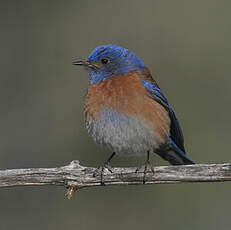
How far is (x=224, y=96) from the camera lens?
42.3 feet

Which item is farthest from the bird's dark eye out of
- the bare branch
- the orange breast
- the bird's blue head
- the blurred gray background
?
the blurred gray background

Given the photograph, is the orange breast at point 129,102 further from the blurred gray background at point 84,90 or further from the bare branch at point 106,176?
the blurred gray background at point 84,90

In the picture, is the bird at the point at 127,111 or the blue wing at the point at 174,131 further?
the blue wing at the point at 174,131

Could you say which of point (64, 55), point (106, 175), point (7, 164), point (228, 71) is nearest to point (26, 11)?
point (64, 55)

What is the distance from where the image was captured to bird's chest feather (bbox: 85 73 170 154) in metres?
9.08

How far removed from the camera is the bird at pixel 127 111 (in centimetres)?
909

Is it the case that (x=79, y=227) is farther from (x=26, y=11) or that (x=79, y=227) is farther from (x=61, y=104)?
(x=26, y=11)

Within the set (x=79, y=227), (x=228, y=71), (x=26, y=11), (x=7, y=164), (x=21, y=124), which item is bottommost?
(x=79, y=227)

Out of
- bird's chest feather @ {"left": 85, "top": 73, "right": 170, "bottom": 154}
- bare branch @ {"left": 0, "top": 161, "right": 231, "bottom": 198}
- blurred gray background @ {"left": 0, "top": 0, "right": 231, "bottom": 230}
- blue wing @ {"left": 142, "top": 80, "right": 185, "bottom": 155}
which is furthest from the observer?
blurred gray background @ {"left": 0, "top": 0, "right": 231, "bottom": 230}

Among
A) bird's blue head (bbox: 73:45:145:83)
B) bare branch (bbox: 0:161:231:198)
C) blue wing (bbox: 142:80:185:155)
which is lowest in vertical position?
bare branch (bbox: 0:161:231:198)

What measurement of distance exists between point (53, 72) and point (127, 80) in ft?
16.1

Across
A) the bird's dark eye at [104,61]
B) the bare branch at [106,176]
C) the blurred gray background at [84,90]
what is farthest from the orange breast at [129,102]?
the blurred gray background at [84,90]

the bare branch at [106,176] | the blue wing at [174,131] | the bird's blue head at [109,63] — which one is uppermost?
the bird's blue head at [109,63]

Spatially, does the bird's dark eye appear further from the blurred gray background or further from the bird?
the blurred gray background
